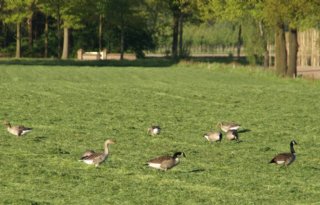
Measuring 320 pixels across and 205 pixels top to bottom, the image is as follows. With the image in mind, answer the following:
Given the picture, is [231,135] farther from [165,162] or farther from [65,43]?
[65,43]

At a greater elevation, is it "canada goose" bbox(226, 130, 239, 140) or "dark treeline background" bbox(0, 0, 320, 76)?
"dark treeline background" bbox(0, 0, 320, 76)

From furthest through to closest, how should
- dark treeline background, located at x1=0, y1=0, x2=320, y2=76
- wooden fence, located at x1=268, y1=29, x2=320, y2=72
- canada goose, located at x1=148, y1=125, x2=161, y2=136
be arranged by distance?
dark treeline background, located at x1=0, y1=0, x2=320, y2=76, wooden fence, located at x1=268, y1=29, x2=320, y2=72, canada goose, located at x1=148, y1=125, x2=161, y2=136

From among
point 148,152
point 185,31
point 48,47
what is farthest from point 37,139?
point 185,31

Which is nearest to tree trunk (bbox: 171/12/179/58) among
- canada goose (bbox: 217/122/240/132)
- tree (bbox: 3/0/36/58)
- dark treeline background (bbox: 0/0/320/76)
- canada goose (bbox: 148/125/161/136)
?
dark treeline background (bbox: 0/0/320/76)

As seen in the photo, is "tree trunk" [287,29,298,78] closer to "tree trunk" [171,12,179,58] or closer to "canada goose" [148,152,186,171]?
"tree trunk" [171,12,179,58]

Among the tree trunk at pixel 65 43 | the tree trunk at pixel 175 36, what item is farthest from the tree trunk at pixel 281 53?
the tree trunk at pixel 65 43

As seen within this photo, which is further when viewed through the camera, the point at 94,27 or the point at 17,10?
the point at 94,27

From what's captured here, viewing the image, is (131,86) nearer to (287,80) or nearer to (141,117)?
(287,80)

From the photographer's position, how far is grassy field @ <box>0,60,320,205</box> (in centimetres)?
1792

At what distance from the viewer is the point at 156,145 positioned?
25297 mm

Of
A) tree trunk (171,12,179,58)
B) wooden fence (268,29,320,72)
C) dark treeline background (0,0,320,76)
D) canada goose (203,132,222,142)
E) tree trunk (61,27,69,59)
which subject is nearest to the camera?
canada goose (203,132,222,142)

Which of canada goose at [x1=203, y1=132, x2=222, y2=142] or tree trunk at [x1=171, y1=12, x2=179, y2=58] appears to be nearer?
canada goose at [x1=203, y1=132, x2=222, y2=142]

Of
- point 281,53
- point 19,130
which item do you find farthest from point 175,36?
point 19,130

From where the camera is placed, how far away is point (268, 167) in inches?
845
